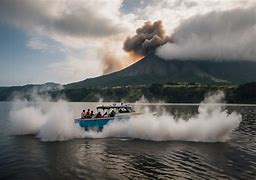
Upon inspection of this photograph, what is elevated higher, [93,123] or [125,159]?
[93,123]

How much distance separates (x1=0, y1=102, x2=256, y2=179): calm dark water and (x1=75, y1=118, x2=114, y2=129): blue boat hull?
3.97m

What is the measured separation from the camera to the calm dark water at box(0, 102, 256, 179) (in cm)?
1828

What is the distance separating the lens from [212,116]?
104ft

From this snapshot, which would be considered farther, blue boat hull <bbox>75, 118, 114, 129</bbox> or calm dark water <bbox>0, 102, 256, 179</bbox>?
blue boat hull <bbox>75, 118, 114, 129</bbox>

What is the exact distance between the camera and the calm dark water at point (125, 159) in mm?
18281

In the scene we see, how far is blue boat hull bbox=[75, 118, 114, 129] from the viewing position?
3534 centimetres

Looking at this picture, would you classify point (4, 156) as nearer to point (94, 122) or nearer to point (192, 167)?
point (94, 122)

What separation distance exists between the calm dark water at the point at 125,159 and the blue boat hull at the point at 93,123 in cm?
397

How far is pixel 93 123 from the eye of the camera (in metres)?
35.5

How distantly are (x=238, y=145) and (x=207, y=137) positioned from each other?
3372 mm

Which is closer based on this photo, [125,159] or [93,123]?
[125,159]

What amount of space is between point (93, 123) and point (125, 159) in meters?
13.5

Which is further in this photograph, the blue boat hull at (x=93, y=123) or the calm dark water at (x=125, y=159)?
the blue boat hull at (x=93, y=123)

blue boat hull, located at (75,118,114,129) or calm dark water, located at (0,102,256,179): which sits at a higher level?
blue boat hull, located at (75,118,114,129)
